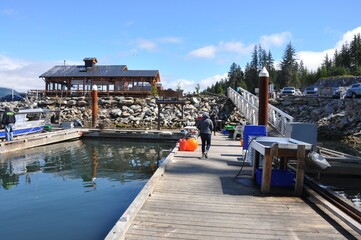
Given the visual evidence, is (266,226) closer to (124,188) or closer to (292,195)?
(292,195)

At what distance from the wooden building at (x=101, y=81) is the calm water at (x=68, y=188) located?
24.6 m

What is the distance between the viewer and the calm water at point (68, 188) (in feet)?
22.7

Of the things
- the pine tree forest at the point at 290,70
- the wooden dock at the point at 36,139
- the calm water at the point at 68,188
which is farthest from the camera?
the pine tree forest at the point at 290,70

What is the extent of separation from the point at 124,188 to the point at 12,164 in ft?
21.3

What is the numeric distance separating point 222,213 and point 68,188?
638 cm

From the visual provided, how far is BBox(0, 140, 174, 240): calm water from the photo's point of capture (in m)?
6.93

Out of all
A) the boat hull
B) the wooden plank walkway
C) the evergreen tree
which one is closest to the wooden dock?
the boat hull

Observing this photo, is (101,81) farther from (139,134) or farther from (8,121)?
(8,121)

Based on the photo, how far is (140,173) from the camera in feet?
43.6

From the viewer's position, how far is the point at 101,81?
45.4 meters

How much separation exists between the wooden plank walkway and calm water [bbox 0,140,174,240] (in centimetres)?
159

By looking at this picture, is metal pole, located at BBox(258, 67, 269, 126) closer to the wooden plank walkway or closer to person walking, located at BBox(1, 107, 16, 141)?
the wooden plank walkway

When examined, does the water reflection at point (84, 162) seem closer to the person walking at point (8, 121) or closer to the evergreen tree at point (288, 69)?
the person walking at point (8, 121)

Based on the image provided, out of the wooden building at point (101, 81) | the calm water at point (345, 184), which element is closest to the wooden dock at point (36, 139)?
the calm water at point (345, 184)
